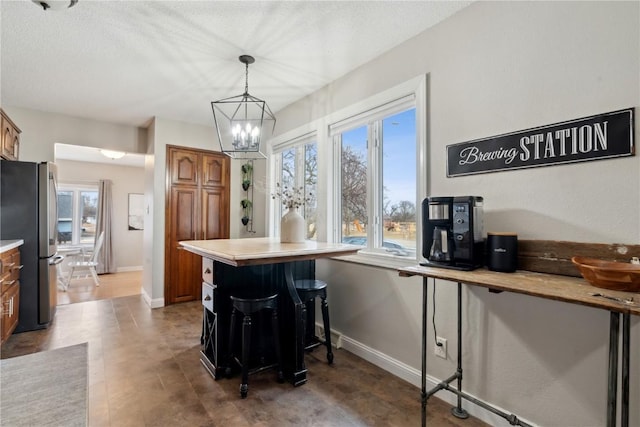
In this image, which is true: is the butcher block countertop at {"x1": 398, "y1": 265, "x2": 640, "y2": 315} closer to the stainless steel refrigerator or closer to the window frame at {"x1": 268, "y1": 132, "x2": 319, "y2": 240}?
the window frame at {"x1": 268, "y1": 132, "x2": 319, "y2": 240}

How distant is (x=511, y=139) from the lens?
Result: 1749 mm

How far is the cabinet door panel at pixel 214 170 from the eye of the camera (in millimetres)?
4562

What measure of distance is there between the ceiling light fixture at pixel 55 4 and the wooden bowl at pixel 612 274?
311cm

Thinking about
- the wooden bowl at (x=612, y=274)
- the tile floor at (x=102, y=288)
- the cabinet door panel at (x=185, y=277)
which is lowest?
the tile floor at (x=102, y=288)

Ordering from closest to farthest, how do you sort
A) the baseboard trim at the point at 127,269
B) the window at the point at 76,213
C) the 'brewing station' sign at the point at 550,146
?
the 'brewing station' sign at the point at 550,146 < the window at the point at 76,213 < the baseboard trim at the point at 127,269

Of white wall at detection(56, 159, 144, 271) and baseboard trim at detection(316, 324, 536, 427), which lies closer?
baseboard trim at detection(316, 324, 536, 427)

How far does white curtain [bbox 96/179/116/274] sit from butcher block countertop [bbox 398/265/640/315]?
277 inches

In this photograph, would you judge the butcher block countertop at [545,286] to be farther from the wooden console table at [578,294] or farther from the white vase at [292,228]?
the white vase at [292,228]

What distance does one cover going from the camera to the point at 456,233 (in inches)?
68.4

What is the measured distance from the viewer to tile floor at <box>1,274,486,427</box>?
1.84 meters

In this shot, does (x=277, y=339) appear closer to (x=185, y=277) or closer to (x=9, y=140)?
(x=185, y=277)

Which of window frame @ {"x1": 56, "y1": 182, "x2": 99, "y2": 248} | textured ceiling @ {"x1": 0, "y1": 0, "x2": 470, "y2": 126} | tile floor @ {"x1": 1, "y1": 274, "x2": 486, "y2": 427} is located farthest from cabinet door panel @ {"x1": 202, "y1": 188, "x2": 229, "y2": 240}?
window frame @ {"x1": 56, "y1": 182, "x2": 99, "y2": 248}

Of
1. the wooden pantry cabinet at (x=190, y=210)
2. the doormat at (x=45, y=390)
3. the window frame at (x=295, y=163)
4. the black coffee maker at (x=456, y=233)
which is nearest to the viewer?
the doormat at (x=45, y=390)

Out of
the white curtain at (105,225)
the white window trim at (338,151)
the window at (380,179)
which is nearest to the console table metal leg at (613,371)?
the white window trim at (338,151)
